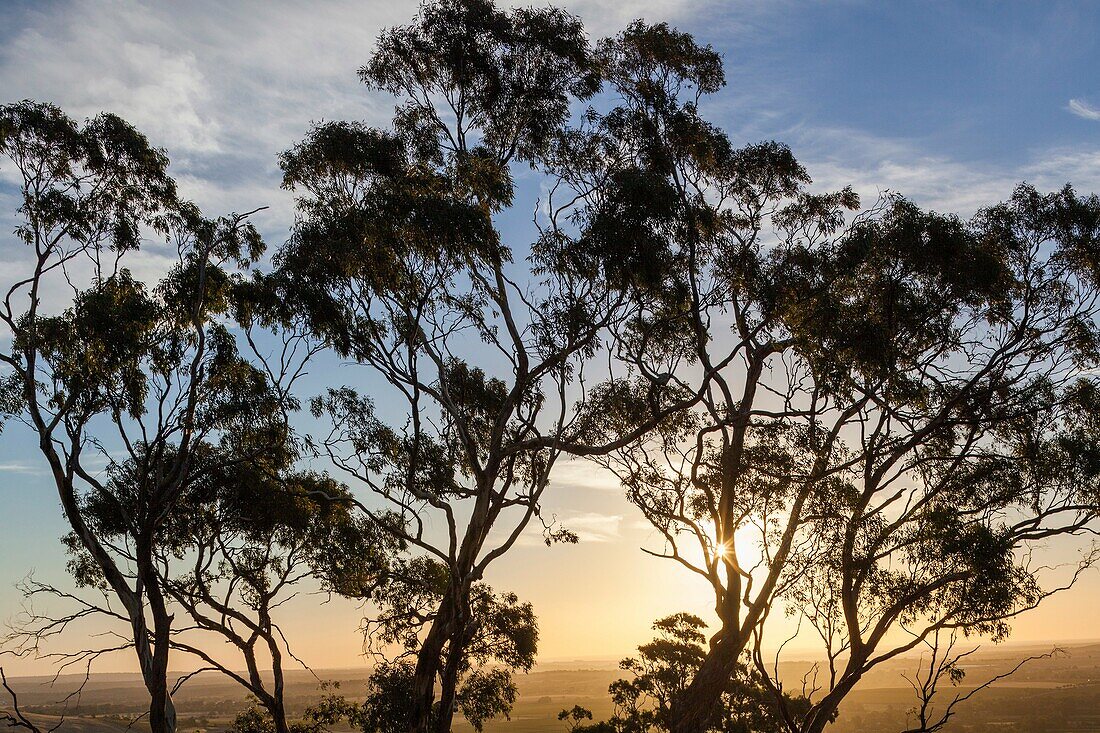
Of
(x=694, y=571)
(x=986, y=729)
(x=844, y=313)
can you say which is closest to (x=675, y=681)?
(x=694, y=571)

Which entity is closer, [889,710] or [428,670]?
[428,670]

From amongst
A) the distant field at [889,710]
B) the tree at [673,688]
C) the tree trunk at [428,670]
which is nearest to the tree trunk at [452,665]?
the tree trunk at [428,670]

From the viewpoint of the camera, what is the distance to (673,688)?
77.8 ft

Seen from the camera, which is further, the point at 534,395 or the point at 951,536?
the point at 534,395

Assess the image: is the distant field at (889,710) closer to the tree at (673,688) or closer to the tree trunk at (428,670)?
the tree at (673,688)

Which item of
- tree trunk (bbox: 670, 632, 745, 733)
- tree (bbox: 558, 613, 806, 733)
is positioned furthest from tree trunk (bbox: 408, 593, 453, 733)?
tree (bbox: 558, 613, 806, 733)

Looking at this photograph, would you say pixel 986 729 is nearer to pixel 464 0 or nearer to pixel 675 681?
pixel 675 681

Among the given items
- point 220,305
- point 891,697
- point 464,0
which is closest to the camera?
point 464,0

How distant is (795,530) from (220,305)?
11649 mm

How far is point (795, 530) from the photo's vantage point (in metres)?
16.2

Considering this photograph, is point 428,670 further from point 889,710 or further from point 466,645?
point 889,710

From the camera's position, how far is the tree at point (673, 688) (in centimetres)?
2256

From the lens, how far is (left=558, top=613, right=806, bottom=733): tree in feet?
74.0

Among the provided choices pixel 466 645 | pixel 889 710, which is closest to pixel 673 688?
pixel 466 645
